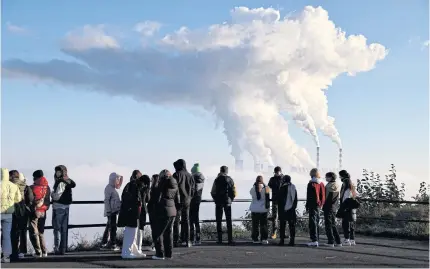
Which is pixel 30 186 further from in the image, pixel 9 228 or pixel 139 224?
pixel 139 224

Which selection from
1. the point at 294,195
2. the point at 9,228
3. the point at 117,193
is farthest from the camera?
the point at 294,195

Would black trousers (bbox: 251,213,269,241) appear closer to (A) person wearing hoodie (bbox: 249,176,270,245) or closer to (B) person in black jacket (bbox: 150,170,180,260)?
(A) person wearing hoodie (bbox: 249,176,270,245)

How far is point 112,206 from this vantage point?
14.4m

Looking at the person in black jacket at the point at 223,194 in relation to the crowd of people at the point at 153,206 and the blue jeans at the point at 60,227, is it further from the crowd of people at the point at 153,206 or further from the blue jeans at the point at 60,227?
the blue jeans at the point at 60,227

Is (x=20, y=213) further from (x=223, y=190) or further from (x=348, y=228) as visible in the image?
(x=348, y=228)

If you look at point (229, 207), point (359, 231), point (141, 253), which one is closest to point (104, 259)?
point (141, 253)

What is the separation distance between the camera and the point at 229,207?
1627 centimetres

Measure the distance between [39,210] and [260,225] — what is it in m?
5.83

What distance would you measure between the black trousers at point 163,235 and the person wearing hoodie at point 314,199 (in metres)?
4.11

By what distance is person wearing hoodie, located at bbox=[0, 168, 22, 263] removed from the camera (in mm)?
12477

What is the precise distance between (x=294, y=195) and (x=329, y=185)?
90 cm

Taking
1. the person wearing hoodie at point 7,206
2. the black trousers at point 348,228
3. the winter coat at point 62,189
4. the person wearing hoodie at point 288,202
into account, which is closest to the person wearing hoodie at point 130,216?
the winter coat at point 62,189

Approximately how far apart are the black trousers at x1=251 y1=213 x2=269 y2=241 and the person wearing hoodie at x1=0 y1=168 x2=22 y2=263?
6285 mm

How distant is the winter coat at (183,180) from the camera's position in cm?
1433
